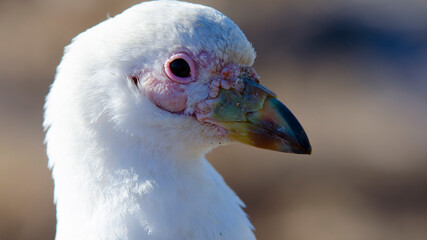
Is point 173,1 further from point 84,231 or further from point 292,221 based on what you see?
point 292,221

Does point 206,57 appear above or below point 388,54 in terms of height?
above

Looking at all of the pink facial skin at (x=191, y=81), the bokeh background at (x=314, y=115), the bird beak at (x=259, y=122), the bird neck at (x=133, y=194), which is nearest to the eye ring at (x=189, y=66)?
the pink facial skin at (x=191, y=81)

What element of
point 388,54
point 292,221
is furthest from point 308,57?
point 292,221

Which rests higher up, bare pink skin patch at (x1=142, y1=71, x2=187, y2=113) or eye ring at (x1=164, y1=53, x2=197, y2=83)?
eye ring at (x1=164, y1=53, x2=197, y2=83)

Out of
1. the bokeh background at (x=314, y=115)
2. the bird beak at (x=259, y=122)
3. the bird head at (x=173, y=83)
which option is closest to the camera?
the bird head at (x=173, y=83)

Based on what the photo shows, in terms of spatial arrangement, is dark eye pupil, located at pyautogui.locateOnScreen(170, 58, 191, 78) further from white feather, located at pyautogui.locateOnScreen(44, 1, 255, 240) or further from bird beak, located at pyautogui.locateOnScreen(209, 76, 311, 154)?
bird beak, located at pyautogui.locateOnScreen(209, 76, 311, 154)

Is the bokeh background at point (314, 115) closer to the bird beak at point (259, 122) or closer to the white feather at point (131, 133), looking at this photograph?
the bird beak at point (259, 122)

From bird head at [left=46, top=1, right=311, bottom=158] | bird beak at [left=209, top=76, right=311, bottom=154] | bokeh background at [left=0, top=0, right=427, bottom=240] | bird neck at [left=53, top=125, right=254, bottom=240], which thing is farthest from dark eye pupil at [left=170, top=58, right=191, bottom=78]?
bokeh background at [left=0, top=0, right=427, bottom=240]
